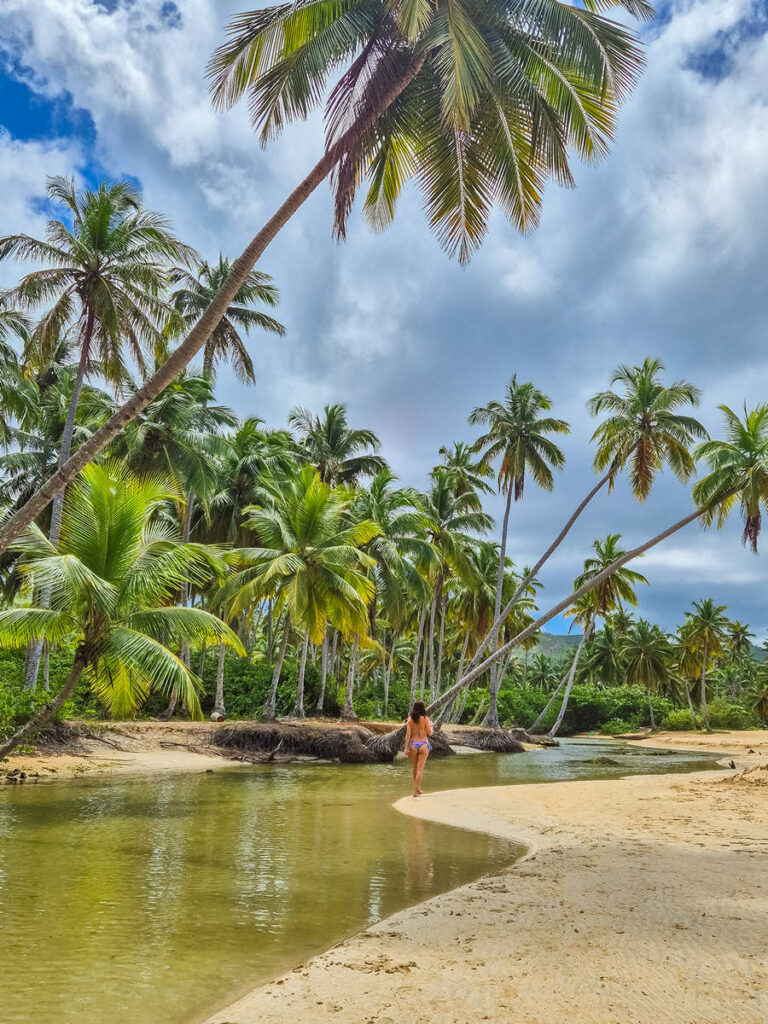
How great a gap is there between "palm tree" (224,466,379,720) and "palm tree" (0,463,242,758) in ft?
33.6

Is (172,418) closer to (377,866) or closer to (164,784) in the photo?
(164,784)

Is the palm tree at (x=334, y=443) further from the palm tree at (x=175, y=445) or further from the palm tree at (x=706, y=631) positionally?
the palm tree at (x=706, y=631)

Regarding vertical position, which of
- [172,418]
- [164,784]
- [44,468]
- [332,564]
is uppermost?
[172,418]

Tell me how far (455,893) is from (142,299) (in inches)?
658

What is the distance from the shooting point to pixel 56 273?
56.9 feet

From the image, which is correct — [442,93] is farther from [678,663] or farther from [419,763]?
[678,663]

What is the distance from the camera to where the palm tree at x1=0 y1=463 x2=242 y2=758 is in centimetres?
952

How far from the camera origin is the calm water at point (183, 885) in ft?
12.8

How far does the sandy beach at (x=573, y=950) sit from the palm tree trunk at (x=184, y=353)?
4999mm

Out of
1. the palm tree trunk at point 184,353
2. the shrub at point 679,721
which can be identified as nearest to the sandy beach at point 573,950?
the palm tree trunk at point 184,353

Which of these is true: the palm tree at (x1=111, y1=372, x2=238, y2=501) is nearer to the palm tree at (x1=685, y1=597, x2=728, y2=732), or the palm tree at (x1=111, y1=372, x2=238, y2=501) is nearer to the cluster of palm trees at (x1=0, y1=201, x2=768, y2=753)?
the cluster of palm trees at (x1=0, y1=201, x2=768, y2=753)

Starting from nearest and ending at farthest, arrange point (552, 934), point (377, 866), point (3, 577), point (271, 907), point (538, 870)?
point (552, 934) → point (271, 907) → point (538, 870) → point (377, 866) → point (3, 577)

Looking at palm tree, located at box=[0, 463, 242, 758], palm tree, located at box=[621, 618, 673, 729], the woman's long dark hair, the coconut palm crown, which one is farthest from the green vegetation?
palm tree, located at box=[621, 618, 673, 729]

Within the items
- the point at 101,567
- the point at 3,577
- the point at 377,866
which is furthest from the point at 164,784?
the point at 3,577
